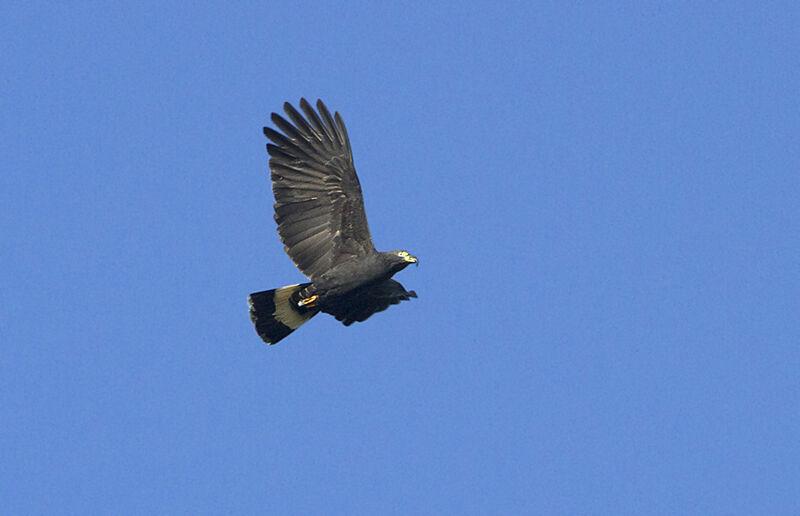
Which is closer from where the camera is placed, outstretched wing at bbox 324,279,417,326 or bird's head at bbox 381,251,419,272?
bird's head at bbox 381,251,419,272

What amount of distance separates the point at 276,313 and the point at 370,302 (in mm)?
1661

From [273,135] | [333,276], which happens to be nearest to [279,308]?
[333,276]

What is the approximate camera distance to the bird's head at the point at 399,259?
21938 millimetres

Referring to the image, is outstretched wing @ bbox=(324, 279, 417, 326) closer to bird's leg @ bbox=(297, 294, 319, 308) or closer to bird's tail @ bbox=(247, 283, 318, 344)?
bird's leg @ bbox=(297, 294, 319, 308)

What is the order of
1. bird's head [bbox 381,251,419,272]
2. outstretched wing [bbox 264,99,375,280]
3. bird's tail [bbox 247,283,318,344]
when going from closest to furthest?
bird's head [bbox 381,251,419,272] < outstretched wing [bbox 264,99,375,280] < bird's tail [bbox 247,283,318,344]

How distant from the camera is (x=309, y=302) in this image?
2244cm

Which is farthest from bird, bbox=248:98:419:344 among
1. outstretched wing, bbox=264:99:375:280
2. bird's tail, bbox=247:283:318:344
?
bird's tail, bbox=247:283:318:344

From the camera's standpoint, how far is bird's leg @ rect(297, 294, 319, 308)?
2238cm

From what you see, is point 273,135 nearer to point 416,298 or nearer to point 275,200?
point 275,200

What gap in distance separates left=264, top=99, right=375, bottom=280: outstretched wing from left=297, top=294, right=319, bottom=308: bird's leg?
36 cm

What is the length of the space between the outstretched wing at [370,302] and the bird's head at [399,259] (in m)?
0.73

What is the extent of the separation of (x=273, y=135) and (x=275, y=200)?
1124 mm

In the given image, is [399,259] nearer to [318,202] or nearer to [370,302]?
[370,302]

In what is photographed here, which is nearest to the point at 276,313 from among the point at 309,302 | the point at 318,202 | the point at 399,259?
the point at 309,302
